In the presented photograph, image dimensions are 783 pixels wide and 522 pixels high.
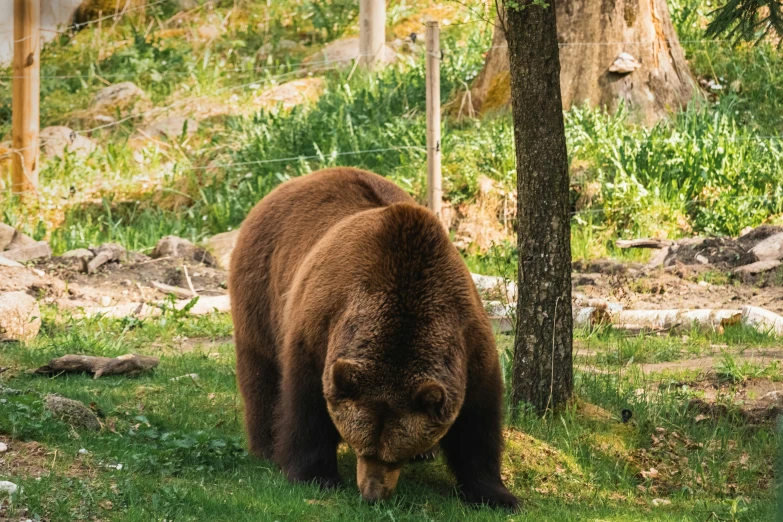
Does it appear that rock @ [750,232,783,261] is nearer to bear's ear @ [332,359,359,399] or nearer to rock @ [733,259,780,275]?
rock @ [733,259,780,275]

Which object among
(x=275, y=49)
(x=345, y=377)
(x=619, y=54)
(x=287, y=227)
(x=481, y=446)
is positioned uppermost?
(x=275, y=49)

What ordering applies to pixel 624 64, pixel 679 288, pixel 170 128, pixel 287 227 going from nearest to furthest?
pixel 287 227
pixel 679 288
pixel 624 64
pixel 170 128

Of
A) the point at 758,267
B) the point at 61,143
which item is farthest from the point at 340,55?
the point at 758,267

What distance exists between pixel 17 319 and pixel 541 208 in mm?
4695

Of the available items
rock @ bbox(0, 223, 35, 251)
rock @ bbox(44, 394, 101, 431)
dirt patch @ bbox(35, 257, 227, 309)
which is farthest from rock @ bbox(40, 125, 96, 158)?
Result: rock @ bbox(44, 394, 101, 431)

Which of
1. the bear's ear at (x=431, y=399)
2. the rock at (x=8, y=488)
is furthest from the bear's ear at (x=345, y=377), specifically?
the rock at (x=8, y=488)

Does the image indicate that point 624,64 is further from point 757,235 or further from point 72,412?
point 72,412

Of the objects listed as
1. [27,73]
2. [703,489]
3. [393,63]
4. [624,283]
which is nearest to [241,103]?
[393,63]

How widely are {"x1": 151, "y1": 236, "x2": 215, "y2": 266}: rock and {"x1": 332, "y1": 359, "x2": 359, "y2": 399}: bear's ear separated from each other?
22.2ft

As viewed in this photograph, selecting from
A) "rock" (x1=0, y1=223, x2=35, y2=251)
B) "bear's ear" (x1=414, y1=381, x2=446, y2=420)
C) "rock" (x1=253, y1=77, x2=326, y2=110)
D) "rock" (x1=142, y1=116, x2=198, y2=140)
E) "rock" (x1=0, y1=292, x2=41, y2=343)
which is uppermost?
"rock" (x1=253, y1=77, x2=326, y2=110)

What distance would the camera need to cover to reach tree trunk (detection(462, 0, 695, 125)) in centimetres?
1252

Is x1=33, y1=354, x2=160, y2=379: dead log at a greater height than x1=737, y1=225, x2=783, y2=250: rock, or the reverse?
x1=737, y1=225, x2=783, y2=250: rock

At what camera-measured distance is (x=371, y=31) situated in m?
14.6

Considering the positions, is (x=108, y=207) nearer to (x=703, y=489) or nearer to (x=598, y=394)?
(x=598, y=394)
